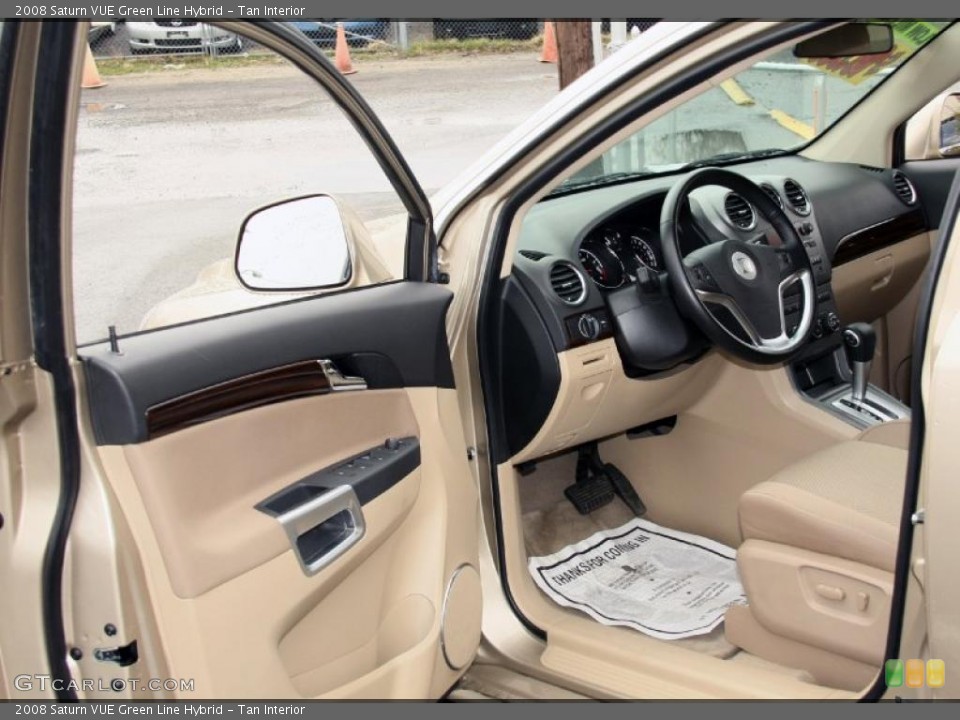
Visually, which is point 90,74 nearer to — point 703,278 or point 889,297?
point 703,278

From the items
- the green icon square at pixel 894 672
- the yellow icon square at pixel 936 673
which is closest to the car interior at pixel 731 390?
the green icon square at pixel 894 672

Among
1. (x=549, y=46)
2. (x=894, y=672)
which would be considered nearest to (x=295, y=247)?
(x=894, y=672)

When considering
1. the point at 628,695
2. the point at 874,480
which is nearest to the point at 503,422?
the point at 628,695

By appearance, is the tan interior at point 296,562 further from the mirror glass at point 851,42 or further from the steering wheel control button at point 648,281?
the mirror glass at point 851,42

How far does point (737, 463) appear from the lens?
3.14 m

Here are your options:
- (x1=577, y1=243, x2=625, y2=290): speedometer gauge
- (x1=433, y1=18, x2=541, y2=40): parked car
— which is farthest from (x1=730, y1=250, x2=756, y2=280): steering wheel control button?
(x1=433, y1=18, x2=541, y2=40): parked car

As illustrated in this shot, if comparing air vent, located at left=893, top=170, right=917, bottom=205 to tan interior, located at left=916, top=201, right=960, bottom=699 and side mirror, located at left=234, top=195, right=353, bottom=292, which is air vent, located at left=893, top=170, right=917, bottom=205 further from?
side mirror, located at left=234, top=195, right=353, bottom=292

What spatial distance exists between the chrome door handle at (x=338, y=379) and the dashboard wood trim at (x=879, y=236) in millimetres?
1939

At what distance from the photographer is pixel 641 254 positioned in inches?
115

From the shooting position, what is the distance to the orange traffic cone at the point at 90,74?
1502 millimetres

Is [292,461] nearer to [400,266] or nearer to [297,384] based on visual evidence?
[297,384]

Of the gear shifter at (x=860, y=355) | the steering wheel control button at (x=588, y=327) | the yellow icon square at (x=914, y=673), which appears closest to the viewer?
the yellow icon square at (x=914, y=673)

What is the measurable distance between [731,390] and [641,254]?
55 centimetres

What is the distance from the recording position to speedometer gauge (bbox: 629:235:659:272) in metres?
2.89
